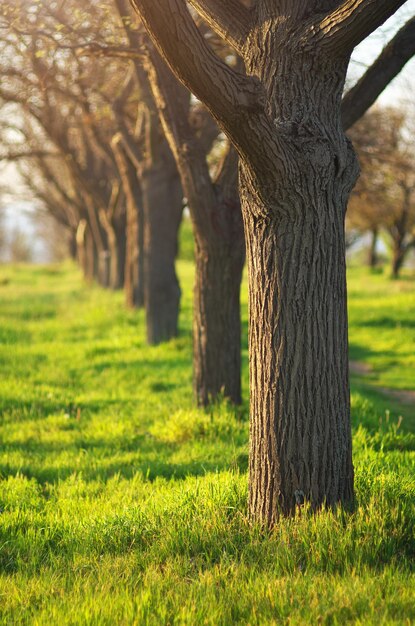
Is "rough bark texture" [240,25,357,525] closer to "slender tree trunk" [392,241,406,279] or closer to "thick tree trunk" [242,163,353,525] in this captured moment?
"thick tree trunk" [242,163,353,525]

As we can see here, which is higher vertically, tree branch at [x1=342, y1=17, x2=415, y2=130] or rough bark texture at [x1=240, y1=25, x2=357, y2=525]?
tree branch at [x1=342, y1=17, x2=415, y2=130]

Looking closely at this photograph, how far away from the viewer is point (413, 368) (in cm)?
1114

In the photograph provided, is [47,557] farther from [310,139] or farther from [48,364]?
[48,364]

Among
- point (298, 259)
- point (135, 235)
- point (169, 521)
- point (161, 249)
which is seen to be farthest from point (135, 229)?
point (169, 521)

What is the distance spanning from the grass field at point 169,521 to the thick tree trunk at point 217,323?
309 mm

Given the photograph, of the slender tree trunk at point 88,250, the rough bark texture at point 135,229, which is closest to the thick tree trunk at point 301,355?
the rough bark texture at point 135,229

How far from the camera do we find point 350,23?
384 cm

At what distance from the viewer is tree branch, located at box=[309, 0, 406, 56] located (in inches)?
147

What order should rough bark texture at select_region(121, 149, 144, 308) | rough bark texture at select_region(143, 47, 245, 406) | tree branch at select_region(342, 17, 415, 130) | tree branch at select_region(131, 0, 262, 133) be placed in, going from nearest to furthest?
tree branch at select_region(131, 0, 262, 133) → tree branch at select_region(342, 17, 415, 130) → rough bark texture at select_region(143, 47, 245, 406) → rough bark texture at select_region(121, 149, 144, 308)

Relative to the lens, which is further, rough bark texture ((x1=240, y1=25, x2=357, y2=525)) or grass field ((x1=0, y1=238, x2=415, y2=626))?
rough bark texture ((x1=240, y1=25, x2=357, y2=525))

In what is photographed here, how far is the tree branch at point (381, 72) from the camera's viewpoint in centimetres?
615

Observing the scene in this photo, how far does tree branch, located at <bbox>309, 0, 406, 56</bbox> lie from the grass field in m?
2.74

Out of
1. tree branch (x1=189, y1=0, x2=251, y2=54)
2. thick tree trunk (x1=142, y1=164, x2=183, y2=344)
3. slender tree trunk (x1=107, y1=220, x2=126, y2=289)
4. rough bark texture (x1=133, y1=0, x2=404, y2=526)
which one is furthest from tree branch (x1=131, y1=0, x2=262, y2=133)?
slender tree trunk (x1=107, y1=220, x2=126, y2=289)

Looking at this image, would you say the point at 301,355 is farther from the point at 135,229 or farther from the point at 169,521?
the point at 135,229
